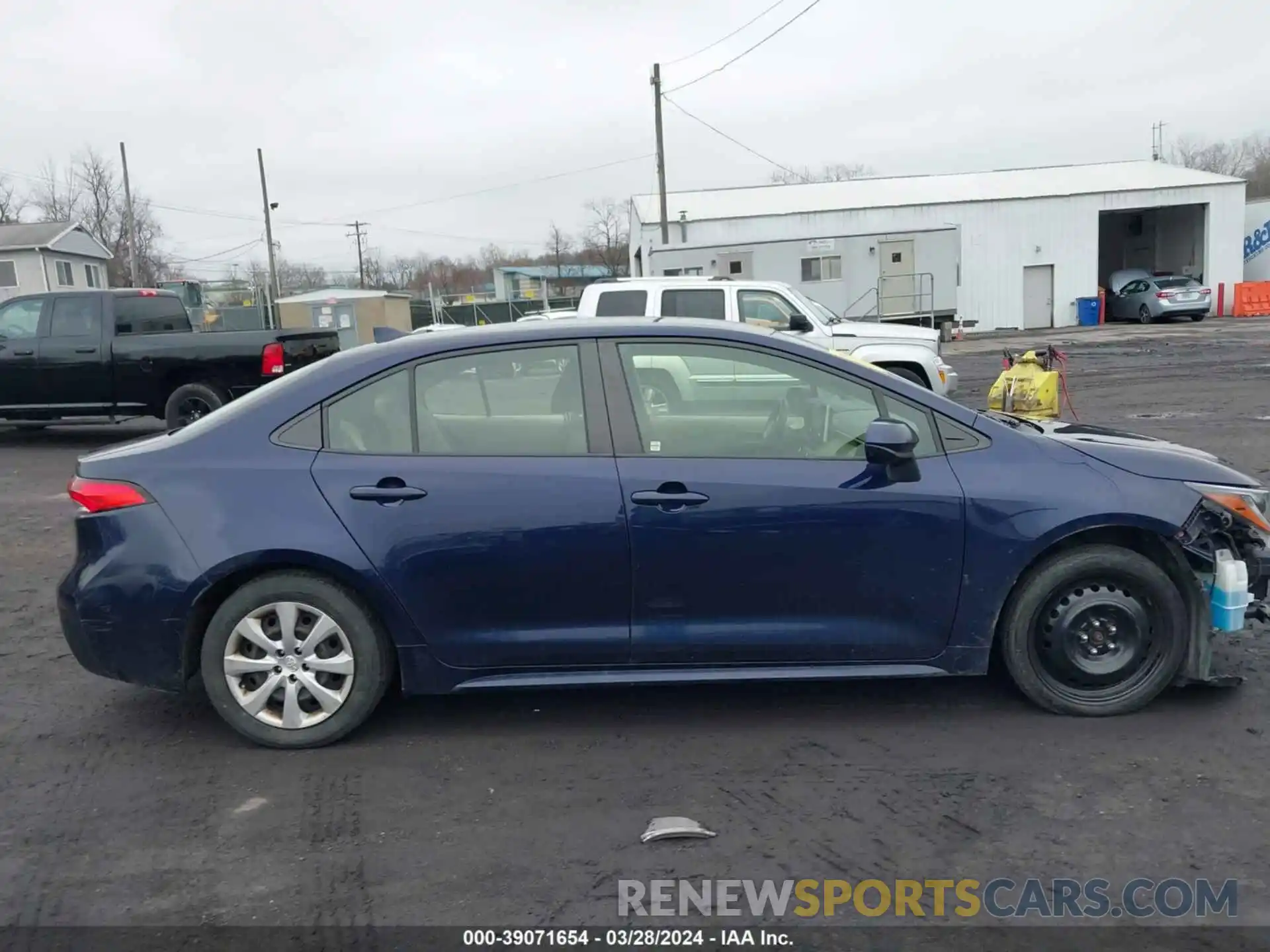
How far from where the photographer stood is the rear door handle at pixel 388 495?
13.6ft

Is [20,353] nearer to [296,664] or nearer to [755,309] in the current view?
[755,309]

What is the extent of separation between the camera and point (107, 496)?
4.25m

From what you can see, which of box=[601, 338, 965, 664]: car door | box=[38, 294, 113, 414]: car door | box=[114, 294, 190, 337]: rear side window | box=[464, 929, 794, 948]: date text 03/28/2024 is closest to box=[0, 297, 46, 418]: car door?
box=[38, 294, 113, 414]: car door

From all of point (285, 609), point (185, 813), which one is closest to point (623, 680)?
point (285, 609)

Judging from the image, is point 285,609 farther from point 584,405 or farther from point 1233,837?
point 1233,837

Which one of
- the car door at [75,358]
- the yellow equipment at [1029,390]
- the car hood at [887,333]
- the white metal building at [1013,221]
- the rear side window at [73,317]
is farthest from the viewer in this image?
the white metal building at [1013,221]

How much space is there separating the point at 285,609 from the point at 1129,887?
3.05m

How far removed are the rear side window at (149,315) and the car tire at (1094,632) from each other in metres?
11.2

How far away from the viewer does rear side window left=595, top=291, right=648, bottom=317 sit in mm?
12797

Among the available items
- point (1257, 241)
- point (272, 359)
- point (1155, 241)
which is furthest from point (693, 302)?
point (1155, 241)

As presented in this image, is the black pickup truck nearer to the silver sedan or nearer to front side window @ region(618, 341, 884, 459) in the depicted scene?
front side window @ region(618, 341, 884, 459)

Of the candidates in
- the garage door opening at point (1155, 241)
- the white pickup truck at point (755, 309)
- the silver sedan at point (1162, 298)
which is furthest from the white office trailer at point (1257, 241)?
the white pickup truck at point (755, 309)

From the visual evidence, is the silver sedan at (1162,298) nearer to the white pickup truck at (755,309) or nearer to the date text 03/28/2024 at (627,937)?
the white pickup truck at (755,309)

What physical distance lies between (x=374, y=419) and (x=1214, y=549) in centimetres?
337
